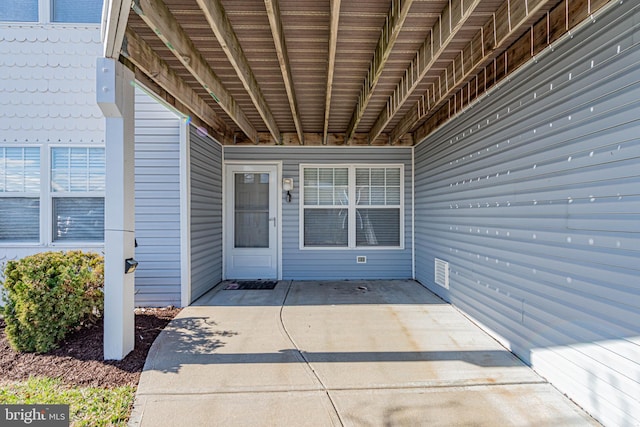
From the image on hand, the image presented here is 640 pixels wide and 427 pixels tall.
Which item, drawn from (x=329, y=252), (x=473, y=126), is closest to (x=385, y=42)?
(x=473, y=126)

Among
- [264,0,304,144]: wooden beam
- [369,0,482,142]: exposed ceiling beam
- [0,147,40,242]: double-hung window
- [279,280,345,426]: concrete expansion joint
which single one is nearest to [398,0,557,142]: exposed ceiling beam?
[369,0,482,142]: exposed ceiling beam

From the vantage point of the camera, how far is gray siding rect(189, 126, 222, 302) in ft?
14.7

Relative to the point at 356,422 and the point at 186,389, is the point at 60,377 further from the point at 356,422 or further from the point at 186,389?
the point at 356,422

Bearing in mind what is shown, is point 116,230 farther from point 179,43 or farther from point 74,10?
point 74,10

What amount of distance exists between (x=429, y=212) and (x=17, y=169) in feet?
19.3

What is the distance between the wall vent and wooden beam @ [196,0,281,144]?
127 inches

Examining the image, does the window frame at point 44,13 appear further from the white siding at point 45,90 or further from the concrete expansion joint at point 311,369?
the concrete expansion joint at point 311,369

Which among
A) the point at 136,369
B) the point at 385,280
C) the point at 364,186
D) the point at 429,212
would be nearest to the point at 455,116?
the point at 429,212

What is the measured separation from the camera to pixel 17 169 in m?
4.29

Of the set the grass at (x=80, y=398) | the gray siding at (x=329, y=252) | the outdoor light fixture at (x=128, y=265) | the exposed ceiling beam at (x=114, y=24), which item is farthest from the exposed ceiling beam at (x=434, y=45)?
the grass at (x=80, y=398)

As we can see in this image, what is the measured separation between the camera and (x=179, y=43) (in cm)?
254

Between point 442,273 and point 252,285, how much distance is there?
3.01m

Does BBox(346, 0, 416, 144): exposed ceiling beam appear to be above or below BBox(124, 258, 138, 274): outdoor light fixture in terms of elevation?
above

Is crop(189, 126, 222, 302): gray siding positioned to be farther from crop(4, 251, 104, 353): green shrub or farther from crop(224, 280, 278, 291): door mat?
crop(4, 251, 104, 353): green shrub
